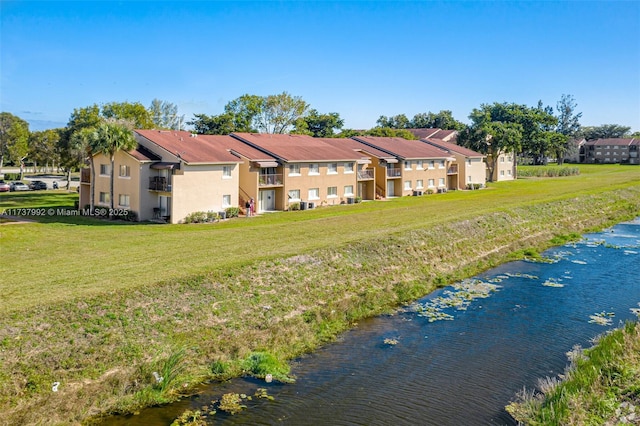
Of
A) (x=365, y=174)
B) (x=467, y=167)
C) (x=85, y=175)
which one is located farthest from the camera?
(x=467, y=167)

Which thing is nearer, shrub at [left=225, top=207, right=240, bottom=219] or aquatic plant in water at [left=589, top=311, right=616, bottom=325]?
aquatic plant in water at [left=589, top=311, right=616, bottom=325]

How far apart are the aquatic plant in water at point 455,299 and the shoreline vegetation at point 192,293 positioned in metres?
1.15

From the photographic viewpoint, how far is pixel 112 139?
143 ft

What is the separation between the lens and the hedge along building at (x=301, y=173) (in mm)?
51562

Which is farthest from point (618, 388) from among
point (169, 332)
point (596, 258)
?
point (596, 258)

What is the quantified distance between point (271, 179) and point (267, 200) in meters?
2.07

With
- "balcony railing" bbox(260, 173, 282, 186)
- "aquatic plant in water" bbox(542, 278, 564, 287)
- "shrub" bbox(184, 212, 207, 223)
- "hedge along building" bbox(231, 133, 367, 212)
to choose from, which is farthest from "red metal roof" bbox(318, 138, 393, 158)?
"aquatic plant in water" bbox(542, 278, 564, 287)

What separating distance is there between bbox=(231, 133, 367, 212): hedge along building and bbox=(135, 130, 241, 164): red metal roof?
2.44 meters

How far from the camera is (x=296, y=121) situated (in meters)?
91.8

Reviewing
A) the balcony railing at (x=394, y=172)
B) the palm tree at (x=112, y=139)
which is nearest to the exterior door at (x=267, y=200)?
the palm tree at (x=112, y=139)

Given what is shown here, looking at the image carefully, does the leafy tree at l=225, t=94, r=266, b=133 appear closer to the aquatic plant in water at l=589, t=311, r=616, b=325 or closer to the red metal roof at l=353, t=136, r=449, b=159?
the red metal roof at l=353, t=136, r=449, b=159

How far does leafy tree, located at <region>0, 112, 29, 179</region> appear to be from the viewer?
9494cm

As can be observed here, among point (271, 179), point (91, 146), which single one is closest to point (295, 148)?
point (271, 179)

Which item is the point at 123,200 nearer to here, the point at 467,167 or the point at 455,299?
the point at 455,299
